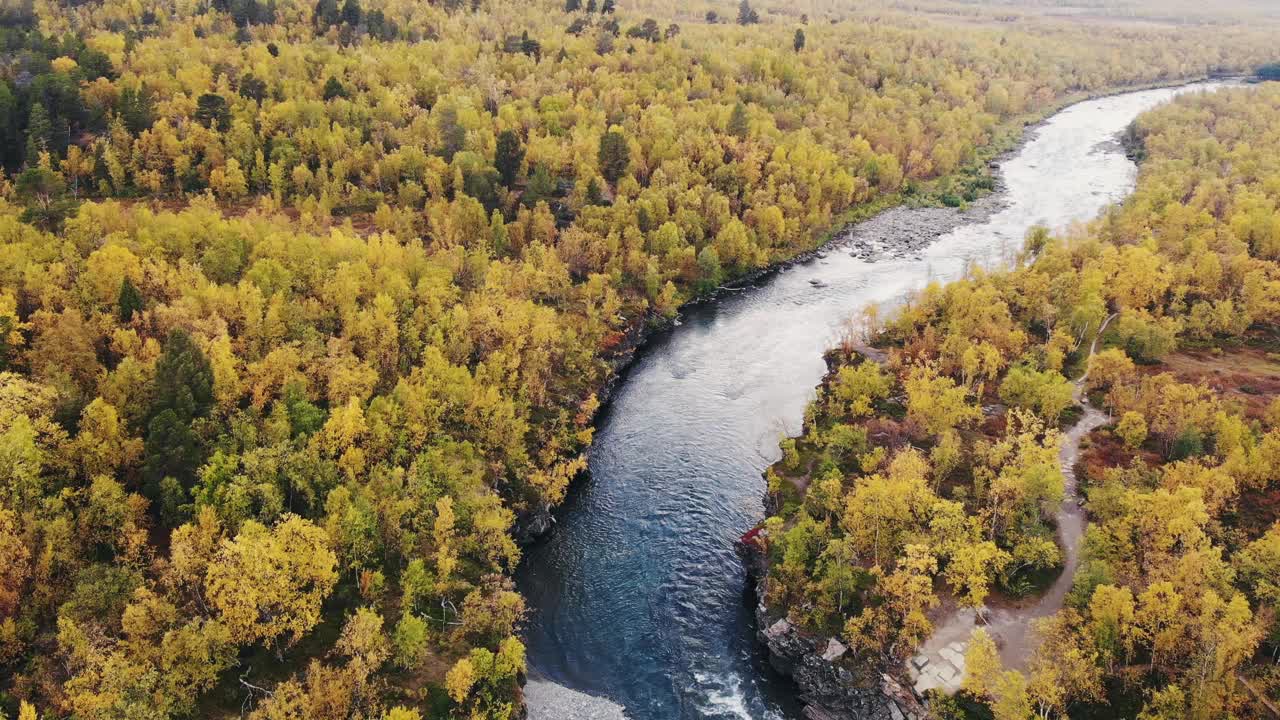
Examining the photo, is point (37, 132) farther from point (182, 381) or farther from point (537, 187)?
point (182, 381)

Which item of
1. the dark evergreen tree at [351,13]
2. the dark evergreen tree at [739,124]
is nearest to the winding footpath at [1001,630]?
the dark evergreen tree at [739,124]

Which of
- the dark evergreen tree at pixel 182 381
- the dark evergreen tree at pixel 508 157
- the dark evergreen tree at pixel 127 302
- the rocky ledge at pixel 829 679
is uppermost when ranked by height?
the dark evergreen tree at pixel 508 157

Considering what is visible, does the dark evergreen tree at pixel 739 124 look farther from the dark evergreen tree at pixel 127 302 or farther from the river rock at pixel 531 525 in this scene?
the dark evergreen tree at pixel 127 302

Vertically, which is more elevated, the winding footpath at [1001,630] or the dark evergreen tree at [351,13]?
the dark evergreen tree at [351,13]

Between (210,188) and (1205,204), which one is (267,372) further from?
(1205,204)

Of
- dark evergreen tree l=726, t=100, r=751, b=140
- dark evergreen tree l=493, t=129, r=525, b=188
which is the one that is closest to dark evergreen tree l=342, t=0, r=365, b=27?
dark evergreen tree l=493, t=129, r=525, b=188

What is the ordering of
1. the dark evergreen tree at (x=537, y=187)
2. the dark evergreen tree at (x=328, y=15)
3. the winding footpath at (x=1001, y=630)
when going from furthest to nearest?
the dark evergreen tree at (x=328, y=15)
the dark evergreen tree at (x=537, y=187)
the winding footpath at (x=1001, y=630)
